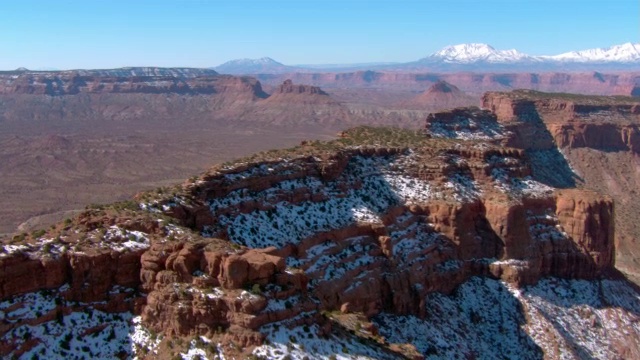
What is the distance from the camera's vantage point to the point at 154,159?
6250 inches

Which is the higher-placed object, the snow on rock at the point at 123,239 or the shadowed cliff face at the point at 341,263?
the snow on rock at the point at 123,239

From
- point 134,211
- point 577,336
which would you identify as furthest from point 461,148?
point 134,211

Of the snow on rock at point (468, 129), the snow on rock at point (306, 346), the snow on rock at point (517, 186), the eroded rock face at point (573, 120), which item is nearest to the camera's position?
the snow on rock at point (306, 346)

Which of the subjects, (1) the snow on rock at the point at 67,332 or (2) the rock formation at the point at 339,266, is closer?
(1) the snow on rock at the point at 67,332

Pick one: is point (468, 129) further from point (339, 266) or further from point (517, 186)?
point (339, 266)

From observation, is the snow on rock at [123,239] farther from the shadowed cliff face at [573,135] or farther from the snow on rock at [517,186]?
the shadowed cliff face at [573,135]

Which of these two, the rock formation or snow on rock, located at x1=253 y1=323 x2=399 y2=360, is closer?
snow on rock, located at x1=253 y1=323 x2=399 y2=360

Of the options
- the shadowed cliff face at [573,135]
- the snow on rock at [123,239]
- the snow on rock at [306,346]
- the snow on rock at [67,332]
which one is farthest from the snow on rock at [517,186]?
the shadowed cliff face at [573,135]

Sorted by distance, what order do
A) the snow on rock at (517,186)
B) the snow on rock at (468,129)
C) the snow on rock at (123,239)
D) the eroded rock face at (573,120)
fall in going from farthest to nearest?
the eroded rock face at (573,120), the snow on rock at (468,129), the snow on rock at (517,186), the snow on rock at (123,239)

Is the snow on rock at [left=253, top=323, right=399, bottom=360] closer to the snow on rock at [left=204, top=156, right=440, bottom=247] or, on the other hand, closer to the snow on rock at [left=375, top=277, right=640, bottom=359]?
the snow on rock at [left=375, top=277, right=640, bottom=359]

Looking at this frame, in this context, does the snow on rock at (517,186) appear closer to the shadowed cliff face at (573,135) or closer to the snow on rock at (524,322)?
the snow on rock at (524,322)

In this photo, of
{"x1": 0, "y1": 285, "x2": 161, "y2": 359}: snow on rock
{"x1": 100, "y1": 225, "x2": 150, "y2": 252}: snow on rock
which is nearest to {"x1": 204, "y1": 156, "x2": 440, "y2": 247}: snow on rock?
{"x1": 100, "y1": 225, "x2": 150, "y2": 252}: snow on rock

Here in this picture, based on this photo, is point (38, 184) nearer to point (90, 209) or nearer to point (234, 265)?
point (90, 209)

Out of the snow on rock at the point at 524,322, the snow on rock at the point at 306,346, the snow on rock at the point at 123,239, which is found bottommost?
the snow on rock at the point at 524,322
